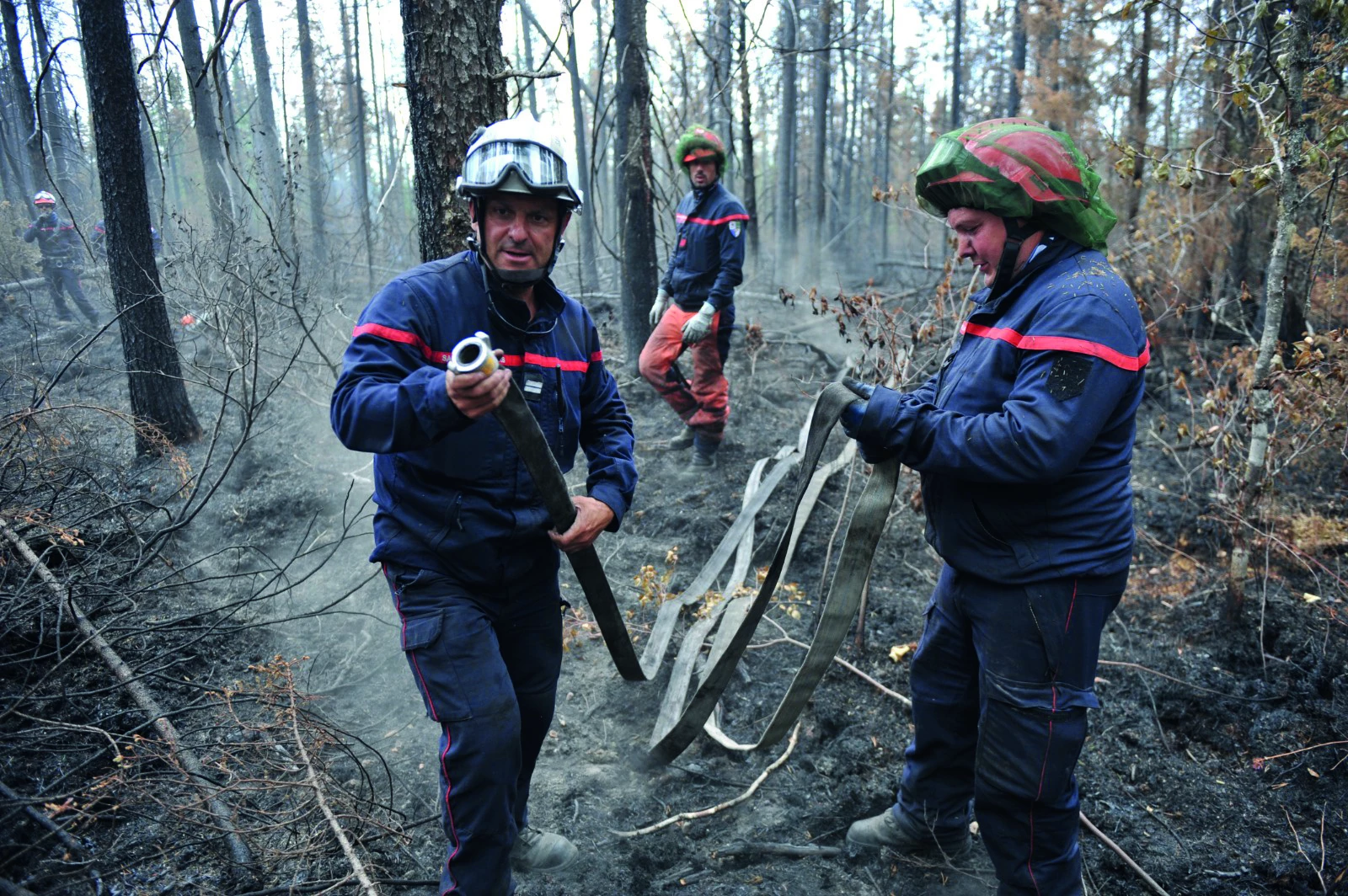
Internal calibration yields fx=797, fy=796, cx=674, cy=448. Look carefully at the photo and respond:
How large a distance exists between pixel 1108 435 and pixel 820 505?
381cm

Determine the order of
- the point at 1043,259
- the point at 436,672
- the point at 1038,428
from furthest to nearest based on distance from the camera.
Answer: the point at 1043,259, the point at 436,672, the point at 1038,428

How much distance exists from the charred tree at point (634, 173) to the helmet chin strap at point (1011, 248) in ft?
17.3

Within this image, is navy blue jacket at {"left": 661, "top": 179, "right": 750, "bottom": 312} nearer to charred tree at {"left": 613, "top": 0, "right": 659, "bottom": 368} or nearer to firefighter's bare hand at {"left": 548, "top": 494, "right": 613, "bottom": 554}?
charred tree at {"left": 613, "top": 0, "right": 659, "bottom": 368}

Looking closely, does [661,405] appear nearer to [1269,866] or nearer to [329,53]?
[1269,866]

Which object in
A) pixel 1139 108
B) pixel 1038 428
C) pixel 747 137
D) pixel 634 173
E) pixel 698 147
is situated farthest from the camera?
pixel 747 137

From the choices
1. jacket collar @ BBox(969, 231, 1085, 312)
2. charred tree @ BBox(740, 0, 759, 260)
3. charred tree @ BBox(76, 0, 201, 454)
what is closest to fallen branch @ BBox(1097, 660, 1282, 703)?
jacket collar @ BBox(969, 231, 1085, 312)

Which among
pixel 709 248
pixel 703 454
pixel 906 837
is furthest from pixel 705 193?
pixel 906 837

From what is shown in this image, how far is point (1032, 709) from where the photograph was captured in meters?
2.24

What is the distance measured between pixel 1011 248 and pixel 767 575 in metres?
1.34

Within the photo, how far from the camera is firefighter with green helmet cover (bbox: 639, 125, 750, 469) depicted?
21.0 ft

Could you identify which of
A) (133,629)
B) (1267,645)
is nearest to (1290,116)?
(1267,645)

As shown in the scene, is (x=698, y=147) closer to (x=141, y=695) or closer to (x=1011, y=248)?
Answer: (x=1011, y=248)

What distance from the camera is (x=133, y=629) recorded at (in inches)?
124

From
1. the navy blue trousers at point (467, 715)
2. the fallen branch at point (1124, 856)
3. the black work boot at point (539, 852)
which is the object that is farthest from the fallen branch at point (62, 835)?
the fallen branch at point (1124, 856)
